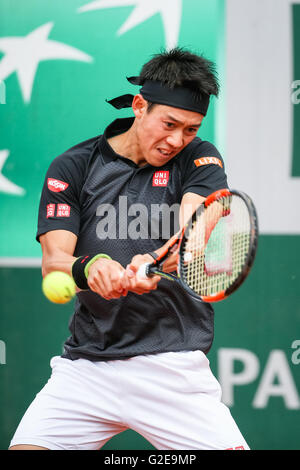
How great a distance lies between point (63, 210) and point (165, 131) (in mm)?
497

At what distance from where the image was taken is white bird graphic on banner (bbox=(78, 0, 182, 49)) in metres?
3.69

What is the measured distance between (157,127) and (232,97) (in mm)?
1390

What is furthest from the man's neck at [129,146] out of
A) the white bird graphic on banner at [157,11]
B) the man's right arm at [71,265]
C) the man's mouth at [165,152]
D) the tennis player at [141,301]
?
the white bird graphic on banner at [157,11]

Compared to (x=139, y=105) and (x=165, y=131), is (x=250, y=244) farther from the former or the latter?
(x=139, y=105)

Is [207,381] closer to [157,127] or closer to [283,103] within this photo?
[157,127]

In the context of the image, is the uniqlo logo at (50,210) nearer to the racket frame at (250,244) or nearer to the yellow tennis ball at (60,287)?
the yellow tennis ball at (60,287)

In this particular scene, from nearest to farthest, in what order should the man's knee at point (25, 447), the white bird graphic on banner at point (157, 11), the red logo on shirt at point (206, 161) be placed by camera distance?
the man's knee at point (25, 447) < the red logo on shirt at point (206, 161) < the white bird graphic on banner at point (157, 11)

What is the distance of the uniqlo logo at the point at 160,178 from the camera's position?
8.20 ft

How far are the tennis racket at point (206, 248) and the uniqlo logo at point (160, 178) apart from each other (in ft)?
0.88

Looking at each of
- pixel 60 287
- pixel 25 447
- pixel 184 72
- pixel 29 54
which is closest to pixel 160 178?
pixel 184 72

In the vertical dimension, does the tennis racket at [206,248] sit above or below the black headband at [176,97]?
below

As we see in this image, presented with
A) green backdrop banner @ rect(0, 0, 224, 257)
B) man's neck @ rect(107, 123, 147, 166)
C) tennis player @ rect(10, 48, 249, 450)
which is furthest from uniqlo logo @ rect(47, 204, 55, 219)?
green backdrop banner @ rect(0, 0, 224, 257)

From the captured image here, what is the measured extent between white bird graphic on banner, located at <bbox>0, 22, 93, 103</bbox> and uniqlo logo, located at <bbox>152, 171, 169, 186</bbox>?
153cm

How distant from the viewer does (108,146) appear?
2600 millimetres
